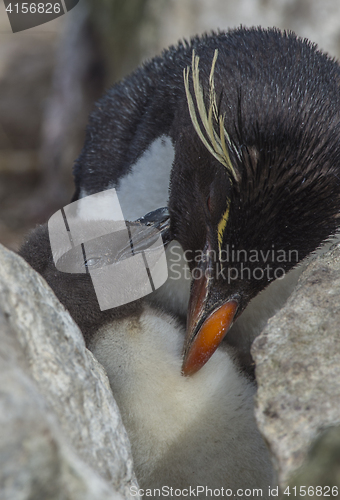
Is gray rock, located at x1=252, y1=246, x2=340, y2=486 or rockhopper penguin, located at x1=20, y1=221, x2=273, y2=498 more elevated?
gray rock, located at x1=252, y1=246, x2=340, y2=486

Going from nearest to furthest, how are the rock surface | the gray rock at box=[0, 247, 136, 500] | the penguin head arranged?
the gray rock at box=[0, 247, 136, 500] < the rock surface < the penguin head

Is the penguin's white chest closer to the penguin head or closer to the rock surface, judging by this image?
the penguin head

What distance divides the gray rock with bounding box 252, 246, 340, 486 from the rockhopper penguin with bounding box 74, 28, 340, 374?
0.16 metres

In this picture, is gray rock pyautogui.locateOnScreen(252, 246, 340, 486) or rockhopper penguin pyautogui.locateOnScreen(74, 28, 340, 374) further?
rockhopper penguin pyautogui.locateOnScreen(74, 28, 340, 374)

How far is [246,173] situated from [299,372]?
0.47 meters

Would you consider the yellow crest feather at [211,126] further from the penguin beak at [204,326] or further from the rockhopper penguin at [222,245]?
the penguin beak at [204,326]

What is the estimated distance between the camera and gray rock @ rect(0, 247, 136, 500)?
2.24ft

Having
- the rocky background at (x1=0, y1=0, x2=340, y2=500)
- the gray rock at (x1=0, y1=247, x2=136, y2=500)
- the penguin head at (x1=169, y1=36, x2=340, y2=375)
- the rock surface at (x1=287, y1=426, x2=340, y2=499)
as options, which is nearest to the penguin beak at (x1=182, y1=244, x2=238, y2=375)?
the penguin head at (x1=169, y1=36, x2=340, y2=375)

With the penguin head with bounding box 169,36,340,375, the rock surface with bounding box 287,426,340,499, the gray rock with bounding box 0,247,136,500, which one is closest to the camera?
the gray rock with bounding box 0,247,136,500

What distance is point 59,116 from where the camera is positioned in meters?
3.81

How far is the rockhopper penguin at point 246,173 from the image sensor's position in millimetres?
1237

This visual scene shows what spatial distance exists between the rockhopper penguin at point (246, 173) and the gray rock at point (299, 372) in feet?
Answer: 0.51

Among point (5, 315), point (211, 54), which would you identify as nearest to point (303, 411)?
point (5, 315)

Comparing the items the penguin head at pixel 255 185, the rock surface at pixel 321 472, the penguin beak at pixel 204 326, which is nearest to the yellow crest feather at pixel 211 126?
the penguin head at pixel 255 185
